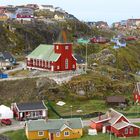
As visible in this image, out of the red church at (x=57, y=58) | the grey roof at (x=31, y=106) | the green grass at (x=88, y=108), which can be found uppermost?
the red church at (x=57, y=58)

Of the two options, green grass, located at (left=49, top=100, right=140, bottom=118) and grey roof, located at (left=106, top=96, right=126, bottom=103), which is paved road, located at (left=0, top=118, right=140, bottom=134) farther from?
grey roof, located at (left=106, top=96, right=126, bottom=103)

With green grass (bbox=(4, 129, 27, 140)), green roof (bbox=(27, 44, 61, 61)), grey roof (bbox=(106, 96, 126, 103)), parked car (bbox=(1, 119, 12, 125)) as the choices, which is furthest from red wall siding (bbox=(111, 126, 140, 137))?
green roof (bbox=(27, 44, 61, 61))

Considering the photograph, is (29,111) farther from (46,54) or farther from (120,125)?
(46,54)

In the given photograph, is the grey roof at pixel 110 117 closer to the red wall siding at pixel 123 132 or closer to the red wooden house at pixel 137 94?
the red wall siding at pixel 123 132

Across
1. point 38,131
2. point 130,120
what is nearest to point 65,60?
point 130,120

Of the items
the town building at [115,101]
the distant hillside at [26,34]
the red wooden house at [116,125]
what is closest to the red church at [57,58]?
the town building at [115,101]
